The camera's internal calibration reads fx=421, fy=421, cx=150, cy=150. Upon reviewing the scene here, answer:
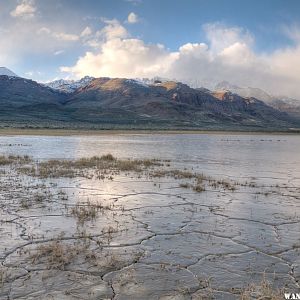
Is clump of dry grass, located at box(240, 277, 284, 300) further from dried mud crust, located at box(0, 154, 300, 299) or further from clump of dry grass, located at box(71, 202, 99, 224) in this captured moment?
clump of dry grass, located at box(71, 202, 99, 224)

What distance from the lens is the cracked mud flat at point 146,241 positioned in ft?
27.8

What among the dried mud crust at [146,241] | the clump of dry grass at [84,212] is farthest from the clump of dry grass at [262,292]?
the clump of dry grass at [84,212]

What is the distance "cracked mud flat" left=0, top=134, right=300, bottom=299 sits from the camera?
27.8 ft

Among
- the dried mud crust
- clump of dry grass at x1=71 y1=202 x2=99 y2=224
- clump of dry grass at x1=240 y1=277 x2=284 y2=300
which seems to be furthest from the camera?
clump of dry grass at x1=71 y1=202 x2=99 y2=224

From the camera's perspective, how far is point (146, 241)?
11.6m

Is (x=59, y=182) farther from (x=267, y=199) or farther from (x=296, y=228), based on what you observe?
(x=296, y=228)

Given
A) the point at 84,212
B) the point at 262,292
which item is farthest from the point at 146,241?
the point at 262,292

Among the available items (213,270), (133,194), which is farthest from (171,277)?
(133,194)

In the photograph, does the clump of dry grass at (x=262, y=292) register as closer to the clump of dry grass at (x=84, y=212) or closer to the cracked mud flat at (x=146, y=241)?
the cracked mud flat at (x=146, y=241)

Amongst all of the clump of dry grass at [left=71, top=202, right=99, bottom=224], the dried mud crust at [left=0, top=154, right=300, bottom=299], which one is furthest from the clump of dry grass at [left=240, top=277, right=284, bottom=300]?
the clump of dry grass at [left=71, top=202, right=99, bottom=224]

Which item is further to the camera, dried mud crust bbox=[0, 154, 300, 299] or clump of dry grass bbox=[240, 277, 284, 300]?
dried mud crust bbox=[0, 154, 300, 299]

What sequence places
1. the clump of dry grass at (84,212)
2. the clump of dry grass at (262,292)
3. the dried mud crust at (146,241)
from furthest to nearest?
the clump of dry grass at (84,212)
the dried mud crust at (146,241)
the clump of dry grass at (262,292)

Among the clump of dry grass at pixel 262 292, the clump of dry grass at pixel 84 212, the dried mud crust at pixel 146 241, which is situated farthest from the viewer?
the clump of dry grass at pixel 84 212

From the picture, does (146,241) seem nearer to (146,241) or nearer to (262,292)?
(146,241)
